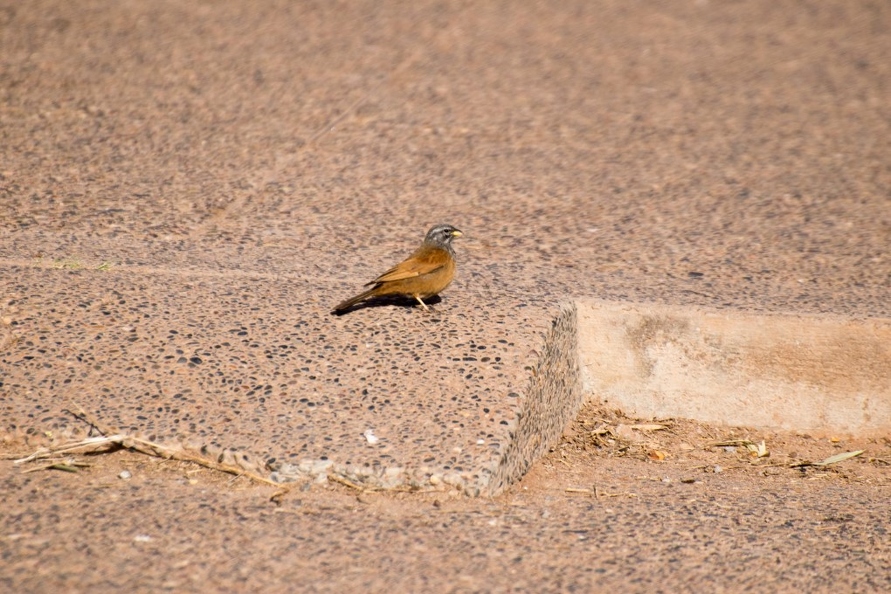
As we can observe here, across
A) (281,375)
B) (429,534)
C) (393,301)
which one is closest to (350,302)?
(393,301)

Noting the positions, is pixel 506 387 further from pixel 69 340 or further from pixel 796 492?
pixel 69 340

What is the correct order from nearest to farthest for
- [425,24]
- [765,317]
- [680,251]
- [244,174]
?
[765,317] < [680,251] < [244,174] < [425,24]

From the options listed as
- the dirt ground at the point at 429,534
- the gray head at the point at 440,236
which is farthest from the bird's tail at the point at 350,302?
the dirt ground at the point at 429,534

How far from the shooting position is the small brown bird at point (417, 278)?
4637 millimetres

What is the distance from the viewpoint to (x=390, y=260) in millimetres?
5375

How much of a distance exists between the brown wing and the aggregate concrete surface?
184 millimetres

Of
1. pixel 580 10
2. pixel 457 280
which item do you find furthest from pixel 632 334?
pixel 580 10

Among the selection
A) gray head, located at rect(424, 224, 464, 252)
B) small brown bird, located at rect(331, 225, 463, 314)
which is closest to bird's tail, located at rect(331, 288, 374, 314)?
small brown bird, located at rect(331, 225, 463, 314)

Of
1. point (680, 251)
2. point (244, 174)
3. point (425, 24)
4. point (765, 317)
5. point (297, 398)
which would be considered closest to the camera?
point (297, 398)

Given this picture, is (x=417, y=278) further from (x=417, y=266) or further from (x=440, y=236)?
(x=440, y=236)

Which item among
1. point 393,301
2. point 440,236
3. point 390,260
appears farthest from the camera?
point 390,260

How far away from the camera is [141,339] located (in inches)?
171

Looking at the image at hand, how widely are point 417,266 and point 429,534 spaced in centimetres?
150

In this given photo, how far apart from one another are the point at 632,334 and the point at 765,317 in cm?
66
